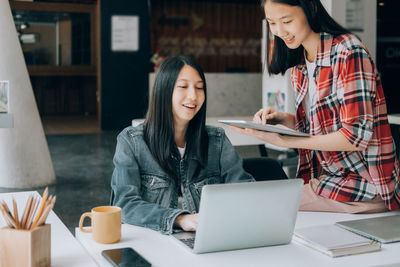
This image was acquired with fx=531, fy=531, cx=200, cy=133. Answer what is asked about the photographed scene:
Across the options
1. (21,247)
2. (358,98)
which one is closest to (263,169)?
(358,98)

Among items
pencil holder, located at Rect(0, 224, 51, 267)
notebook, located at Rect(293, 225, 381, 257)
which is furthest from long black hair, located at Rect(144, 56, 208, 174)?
pencil holder, located at Rect(0, 224, 51, 267)

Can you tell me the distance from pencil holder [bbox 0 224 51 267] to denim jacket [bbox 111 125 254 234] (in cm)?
45

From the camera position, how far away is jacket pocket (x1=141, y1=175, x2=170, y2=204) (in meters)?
1.87

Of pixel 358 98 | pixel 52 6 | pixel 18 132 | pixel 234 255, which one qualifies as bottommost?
pixel 18 132

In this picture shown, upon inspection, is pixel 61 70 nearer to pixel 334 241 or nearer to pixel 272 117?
pixel 272 117

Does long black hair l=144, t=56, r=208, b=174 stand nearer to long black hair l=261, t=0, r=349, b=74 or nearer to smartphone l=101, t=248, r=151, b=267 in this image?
long black hair l=261, t=0, r=349, b=74

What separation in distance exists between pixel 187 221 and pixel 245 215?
0.26 meters

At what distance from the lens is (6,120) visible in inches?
149

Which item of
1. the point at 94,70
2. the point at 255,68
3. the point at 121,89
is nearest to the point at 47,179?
the point at 121,89

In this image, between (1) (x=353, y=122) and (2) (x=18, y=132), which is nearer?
(1) (x=353, y=122)

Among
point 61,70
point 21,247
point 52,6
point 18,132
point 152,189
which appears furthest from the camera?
point 61,70

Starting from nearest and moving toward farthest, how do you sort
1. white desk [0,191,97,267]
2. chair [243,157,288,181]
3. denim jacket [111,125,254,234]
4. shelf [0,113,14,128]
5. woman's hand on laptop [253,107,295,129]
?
white desk [0,191,97,267] → denim jacket [111,125,254,234] → woman's hand on laptop [253,107,295,129] → chair [243,157,288,181] → shelf [0,113,14,128]

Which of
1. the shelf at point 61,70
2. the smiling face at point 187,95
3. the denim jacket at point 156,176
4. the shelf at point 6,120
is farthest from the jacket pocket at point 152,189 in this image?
the shelf at point 61,70

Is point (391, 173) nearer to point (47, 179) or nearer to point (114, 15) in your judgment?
point (47, 179)
